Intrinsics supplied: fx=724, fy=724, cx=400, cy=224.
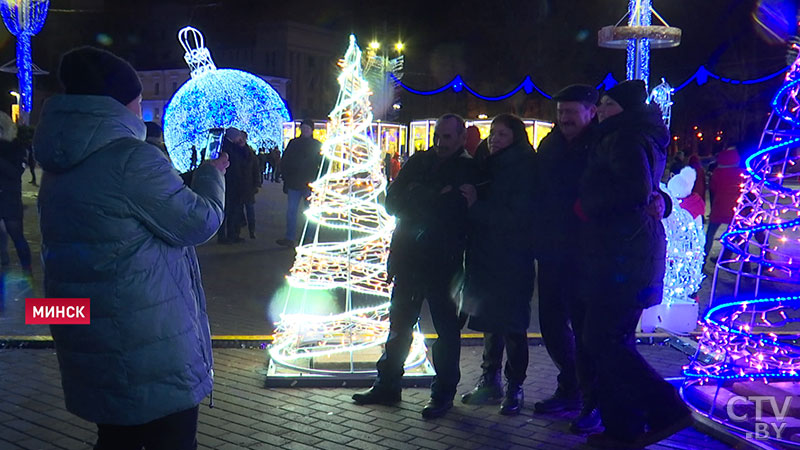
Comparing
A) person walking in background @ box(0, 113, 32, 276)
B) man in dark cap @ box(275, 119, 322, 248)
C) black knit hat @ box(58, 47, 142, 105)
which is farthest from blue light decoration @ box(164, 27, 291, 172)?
black knit hat @ box(58, 47, 142, 105)

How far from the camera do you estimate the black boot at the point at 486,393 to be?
5.37 metres

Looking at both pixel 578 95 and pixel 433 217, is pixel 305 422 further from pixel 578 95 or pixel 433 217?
pixel 578 95

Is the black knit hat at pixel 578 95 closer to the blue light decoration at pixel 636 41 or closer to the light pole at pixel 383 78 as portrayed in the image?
the blue light decoration at pixel 636 41

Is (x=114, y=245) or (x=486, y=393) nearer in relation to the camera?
(x=114, y=245)

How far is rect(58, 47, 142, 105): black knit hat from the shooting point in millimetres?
2715

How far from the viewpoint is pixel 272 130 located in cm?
2506

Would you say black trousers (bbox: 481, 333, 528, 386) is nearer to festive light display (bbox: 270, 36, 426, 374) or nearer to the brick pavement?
the brick pavement

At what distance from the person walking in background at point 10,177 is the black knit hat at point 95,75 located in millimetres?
7418

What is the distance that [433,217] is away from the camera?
502 cm

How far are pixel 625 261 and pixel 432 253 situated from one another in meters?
1.34

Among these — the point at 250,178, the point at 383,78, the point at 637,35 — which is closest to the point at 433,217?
the point at 637,35

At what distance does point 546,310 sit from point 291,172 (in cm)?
807

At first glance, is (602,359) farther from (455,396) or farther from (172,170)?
(172,170)

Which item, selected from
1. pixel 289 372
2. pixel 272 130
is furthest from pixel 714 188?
pixel 272 130
